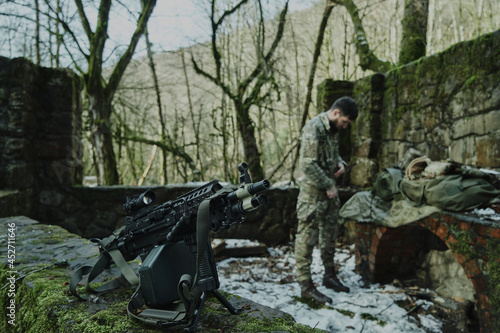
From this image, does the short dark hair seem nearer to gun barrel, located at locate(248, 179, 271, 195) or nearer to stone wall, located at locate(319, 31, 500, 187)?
stone wall, located at locate(319, 31, 500, 187)

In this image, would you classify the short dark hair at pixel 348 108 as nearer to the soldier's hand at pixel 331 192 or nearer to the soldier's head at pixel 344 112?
the soldier's head at pixel 344 112

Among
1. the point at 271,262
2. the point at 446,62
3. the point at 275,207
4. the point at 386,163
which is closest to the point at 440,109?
the point at 446,62

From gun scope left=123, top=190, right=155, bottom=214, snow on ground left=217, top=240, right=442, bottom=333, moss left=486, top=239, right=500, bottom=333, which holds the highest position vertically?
gun scope left=123, top=190, right=155, bottom=214

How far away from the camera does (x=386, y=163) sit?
5.88m

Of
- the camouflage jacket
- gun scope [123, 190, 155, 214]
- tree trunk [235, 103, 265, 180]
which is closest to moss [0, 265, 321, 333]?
gun scope [123, 190, 155, 214]

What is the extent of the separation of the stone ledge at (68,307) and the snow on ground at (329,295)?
1.13 m

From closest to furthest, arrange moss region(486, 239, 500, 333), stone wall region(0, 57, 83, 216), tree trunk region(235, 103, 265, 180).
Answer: moss region(486, 239, 500, 333), stone wall region(0, 57, 83, 216), tree trunk region(235, 103, 265, 180)

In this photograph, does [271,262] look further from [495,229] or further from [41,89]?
[41,89]

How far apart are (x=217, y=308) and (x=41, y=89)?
16.9 feet

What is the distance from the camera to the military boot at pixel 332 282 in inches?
160

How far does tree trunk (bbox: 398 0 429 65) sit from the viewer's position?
6277 millimetres

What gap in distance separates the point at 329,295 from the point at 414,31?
5161 mm

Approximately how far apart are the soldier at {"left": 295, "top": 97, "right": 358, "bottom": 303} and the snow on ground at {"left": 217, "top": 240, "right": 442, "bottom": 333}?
25 cm

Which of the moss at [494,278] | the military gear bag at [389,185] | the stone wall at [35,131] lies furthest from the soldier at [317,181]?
the stone wall at [35,131]
